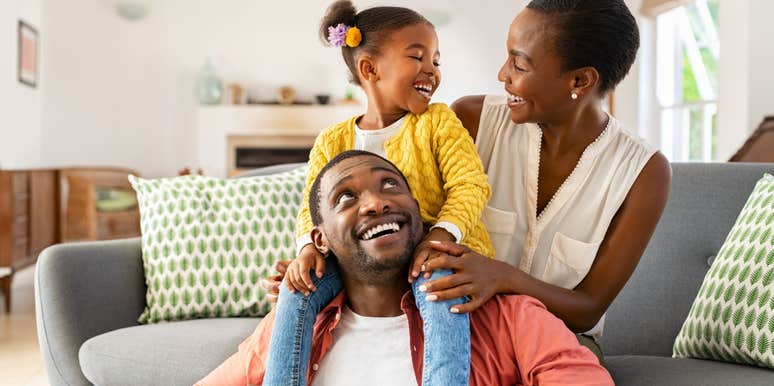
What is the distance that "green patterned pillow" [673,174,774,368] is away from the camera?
1742mm

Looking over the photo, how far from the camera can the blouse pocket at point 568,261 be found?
1.80 meters

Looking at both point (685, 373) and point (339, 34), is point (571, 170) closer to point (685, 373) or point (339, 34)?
point (685, 373)

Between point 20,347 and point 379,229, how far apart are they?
3437 millimetres

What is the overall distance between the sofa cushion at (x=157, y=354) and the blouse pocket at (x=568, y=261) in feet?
3.24

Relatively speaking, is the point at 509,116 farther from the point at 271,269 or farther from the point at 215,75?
the point at 215,75

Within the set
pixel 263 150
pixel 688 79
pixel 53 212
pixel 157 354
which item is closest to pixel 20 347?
pixel 157 354

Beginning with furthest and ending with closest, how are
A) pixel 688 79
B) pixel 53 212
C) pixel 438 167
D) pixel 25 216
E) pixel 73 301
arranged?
pixel 53 212
pixel 25 216
pixel 688 79
pixel 73 301
pixel 438 167

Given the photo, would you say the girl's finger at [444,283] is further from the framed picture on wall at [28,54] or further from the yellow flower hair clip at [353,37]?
the framed picture on wall at [28,54]

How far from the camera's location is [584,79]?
5.86 ft

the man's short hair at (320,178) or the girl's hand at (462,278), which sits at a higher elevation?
the man's short hair at (320,178)

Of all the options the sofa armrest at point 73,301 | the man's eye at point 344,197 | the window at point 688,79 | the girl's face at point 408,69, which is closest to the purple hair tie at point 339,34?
the girl's face at point 408,69

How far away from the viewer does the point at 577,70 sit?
178 cm

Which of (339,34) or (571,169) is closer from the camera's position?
(571,169)

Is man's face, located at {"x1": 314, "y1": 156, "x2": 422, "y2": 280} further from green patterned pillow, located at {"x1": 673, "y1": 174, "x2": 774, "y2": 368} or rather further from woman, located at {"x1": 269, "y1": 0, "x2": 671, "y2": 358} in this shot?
green patterned pillow, located at {"x1": 673, "y1": 174, "x2": 774, "y2": 368}
